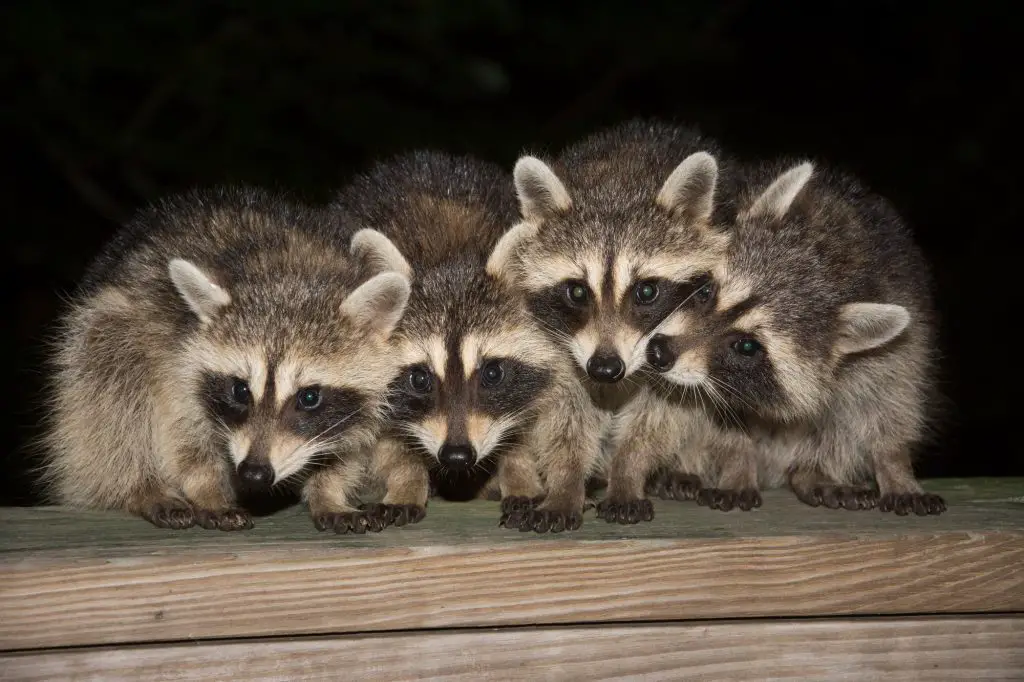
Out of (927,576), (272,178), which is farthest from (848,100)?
(927,576)

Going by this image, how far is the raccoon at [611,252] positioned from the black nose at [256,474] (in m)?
0.84

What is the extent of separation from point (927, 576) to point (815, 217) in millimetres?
1238

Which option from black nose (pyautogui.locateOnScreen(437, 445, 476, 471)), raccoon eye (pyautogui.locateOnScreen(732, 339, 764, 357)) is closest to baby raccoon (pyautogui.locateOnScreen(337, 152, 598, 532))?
black nose (pyautogui.locateOnScreen(437, 445, 476, 471))

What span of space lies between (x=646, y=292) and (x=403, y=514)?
1068 millimetres

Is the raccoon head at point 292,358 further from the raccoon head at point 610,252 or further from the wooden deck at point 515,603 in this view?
the wooden deck at point 515,603

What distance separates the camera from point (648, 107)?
25.6 feet

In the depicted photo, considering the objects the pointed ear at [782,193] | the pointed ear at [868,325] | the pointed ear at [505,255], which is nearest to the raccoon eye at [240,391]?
the pointed ear at [505,255]

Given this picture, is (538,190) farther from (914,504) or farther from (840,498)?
(914,504)

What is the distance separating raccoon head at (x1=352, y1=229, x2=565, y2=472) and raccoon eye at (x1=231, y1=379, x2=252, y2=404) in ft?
1.25

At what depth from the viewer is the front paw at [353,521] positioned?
2.65 metres

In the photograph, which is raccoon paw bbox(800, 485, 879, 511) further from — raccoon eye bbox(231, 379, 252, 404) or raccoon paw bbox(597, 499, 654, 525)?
raccoon eye bbox(231, 379, 252, 404)

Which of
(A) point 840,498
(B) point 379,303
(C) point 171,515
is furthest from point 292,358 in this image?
(A) point 840,498

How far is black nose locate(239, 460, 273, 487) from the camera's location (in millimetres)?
2908

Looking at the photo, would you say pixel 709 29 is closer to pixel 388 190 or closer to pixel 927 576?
pixel 388 190
